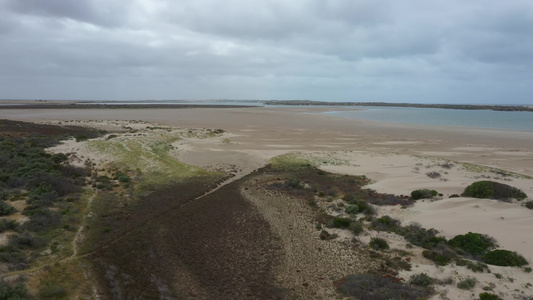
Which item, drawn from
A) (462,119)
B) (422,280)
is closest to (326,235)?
(422,280)

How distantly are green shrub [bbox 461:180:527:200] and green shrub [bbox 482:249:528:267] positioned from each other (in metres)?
7.02

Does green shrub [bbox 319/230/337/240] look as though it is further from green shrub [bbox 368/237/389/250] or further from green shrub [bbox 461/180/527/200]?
green shrub [bbox 461/180/527/200]

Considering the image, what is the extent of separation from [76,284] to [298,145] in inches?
1366

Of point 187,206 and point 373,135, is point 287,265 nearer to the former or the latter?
point 187,206

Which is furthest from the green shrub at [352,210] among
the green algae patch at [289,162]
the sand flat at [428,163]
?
the green algae patch at [289,162]

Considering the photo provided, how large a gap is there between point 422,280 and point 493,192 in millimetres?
10514

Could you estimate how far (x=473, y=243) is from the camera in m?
12.5

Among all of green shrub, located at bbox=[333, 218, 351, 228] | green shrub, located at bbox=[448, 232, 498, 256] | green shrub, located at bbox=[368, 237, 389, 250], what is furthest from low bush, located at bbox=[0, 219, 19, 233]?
green shrub, located at bbox=[448, 232, 498, 256]

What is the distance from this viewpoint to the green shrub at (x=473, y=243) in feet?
39.8

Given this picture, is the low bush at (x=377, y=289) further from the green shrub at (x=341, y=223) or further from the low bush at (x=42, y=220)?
the low bush at (x=42, y=220)

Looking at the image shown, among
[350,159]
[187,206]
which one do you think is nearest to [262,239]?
[187,206]

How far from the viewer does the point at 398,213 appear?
1647 centimetres

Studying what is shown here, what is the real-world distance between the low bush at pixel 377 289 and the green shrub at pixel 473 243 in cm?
365

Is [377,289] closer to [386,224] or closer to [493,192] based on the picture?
[386,224]
